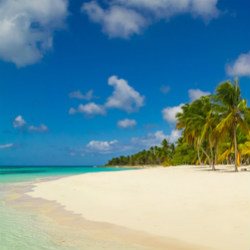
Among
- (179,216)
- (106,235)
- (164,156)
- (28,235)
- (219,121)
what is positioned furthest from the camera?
(164,156)

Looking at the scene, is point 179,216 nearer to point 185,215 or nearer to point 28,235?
A: point 185,215

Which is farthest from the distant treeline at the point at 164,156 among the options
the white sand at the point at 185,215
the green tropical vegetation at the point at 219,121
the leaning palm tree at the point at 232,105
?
the white sand at the point at 185,215

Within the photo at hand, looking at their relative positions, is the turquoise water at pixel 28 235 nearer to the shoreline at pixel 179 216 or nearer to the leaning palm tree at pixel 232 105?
the shoreline at pixel 179 216

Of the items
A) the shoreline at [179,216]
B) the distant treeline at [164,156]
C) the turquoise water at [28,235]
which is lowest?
the turquoise water at [28,235]

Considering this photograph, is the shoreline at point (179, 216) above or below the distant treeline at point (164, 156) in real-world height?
below

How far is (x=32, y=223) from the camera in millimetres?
11438

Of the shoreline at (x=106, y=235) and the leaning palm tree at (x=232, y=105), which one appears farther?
the leaning palm tree at (x=232, y=105)

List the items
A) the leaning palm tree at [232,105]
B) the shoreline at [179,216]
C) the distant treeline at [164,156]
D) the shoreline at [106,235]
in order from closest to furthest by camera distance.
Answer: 1. the shoreline at [106,235]
2. the shoreline at [179,216]
3. the leaning palm tree at [232,105]
4. the distant treeline at [164,156]

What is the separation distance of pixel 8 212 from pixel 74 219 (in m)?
3.37

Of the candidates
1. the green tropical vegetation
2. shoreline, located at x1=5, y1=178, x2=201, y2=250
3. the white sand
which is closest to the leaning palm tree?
the green tropical vegetation

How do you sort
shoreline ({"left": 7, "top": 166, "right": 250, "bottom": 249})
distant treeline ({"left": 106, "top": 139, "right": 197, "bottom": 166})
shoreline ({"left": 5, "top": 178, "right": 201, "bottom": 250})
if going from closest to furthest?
shoreline ({"left": 5, "top": 178, "right": 201, "bottom": 250}) < shoreline ({"left": 7, "top": 166, "right": 250, "bottom": 249}) < distant treeline ({"left": 106, "top": 139, "right": 197, "bottom": 166})

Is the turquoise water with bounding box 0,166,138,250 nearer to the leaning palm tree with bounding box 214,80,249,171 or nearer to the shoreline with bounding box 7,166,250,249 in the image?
the shoreline with bounding box 7,166,250,249

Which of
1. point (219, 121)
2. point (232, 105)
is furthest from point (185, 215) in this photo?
point (219, 121)

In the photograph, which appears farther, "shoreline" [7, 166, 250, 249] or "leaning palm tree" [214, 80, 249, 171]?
"leaning palm tree" [214, 80, 249, 171]
